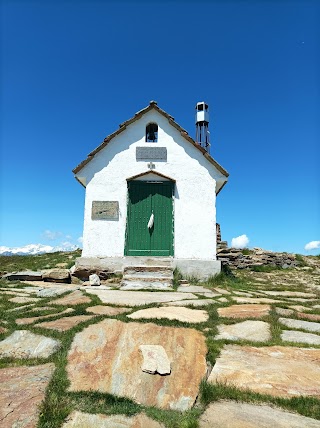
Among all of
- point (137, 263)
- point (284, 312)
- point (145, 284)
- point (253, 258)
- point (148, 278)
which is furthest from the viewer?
point (253, 258)

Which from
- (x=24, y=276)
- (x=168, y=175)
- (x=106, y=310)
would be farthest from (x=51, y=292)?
(x=168, y=175)

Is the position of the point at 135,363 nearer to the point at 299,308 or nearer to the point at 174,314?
the point at 174,314

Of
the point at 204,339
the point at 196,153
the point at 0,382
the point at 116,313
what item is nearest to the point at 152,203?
the point at 196,153

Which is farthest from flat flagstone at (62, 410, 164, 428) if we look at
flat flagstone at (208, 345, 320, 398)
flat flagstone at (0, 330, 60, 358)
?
flat flagstone at (0, 330, 60, 358)

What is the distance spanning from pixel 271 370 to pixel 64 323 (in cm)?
283

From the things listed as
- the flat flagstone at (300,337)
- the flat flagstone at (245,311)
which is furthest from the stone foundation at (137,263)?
the flat flagstone at (300,337)

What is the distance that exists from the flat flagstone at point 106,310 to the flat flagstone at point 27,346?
1162 millimetres

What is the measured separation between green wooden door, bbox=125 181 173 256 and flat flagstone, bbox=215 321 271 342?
20.5 feet

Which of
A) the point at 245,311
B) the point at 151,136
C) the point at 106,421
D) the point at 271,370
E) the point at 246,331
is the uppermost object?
the point at 151,136

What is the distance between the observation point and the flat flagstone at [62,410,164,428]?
219 cm

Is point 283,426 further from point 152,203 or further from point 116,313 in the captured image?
point 152,203

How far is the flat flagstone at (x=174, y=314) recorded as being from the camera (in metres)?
4.57

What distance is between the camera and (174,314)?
15.7 feet

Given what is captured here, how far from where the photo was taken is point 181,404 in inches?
99.1
